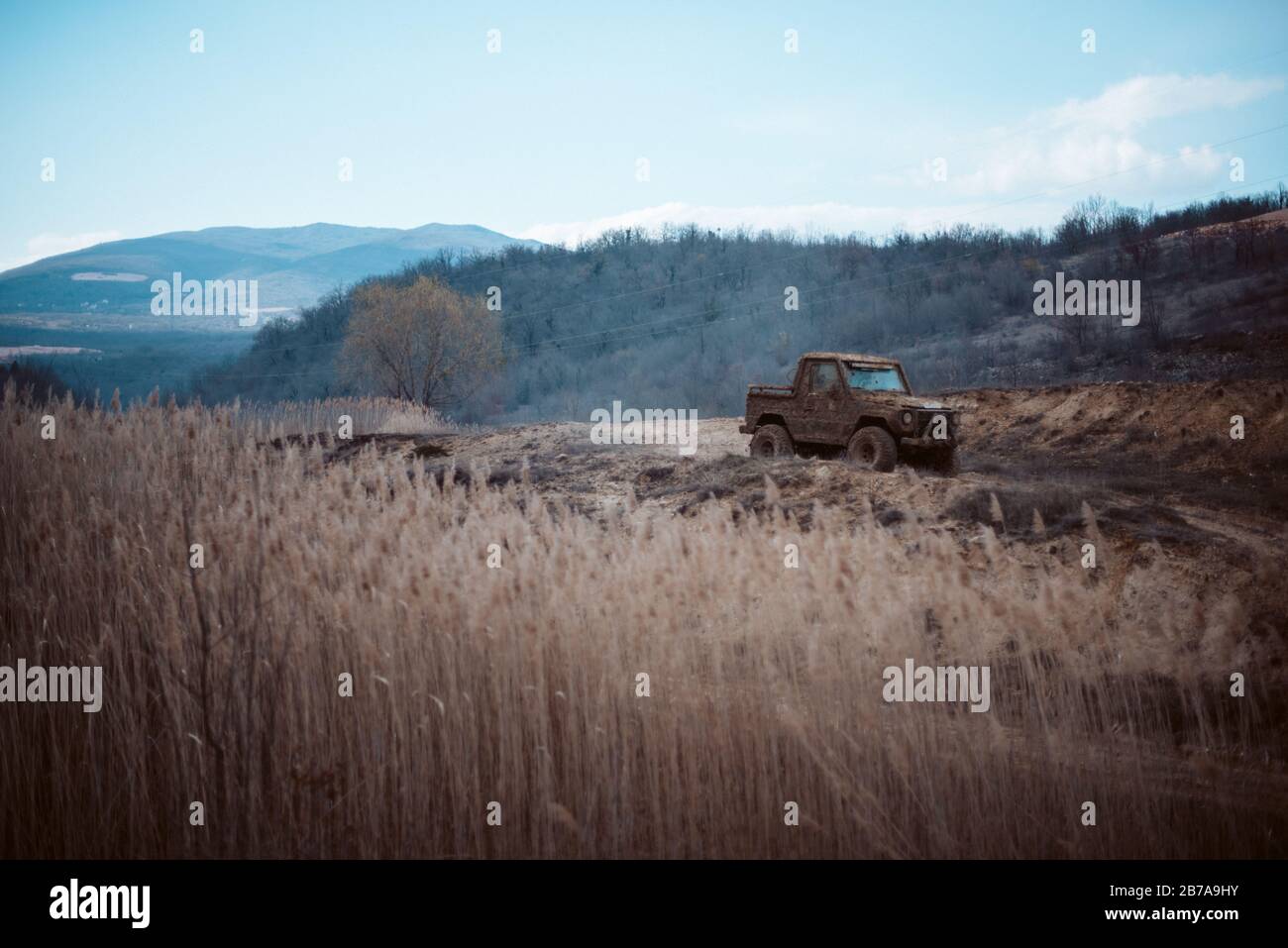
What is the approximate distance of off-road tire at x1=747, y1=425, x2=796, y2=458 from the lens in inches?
613

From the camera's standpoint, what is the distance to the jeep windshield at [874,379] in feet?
48.5

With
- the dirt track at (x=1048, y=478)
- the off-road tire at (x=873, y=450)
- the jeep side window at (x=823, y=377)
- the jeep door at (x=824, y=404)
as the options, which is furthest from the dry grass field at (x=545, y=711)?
the jeep side window at (x=823, y=377)

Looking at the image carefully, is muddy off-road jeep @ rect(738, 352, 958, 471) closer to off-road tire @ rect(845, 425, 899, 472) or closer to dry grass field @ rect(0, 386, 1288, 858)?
off-road tire @ rect(845, 425, 899, 472)

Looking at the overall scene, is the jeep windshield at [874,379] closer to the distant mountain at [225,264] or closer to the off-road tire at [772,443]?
the off-road tire at [772,443]

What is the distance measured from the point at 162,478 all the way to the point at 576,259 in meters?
58.3

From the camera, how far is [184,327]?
384ft

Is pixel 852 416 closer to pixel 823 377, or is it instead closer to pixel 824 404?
pixel 824 404

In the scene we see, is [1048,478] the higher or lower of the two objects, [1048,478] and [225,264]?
the lower

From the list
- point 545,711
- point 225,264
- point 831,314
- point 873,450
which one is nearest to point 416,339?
point 831,314

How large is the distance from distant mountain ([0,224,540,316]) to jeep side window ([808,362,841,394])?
58905mm

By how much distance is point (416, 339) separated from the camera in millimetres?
33375

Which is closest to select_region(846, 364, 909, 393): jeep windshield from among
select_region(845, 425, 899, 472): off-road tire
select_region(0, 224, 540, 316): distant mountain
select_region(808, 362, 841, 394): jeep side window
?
select_region(808, 362, 841, 394): jeep side window

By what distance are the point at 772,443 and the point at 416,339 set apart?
2070 centimetres

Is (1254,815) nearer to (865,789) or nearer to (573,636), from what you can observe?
(865,789)
